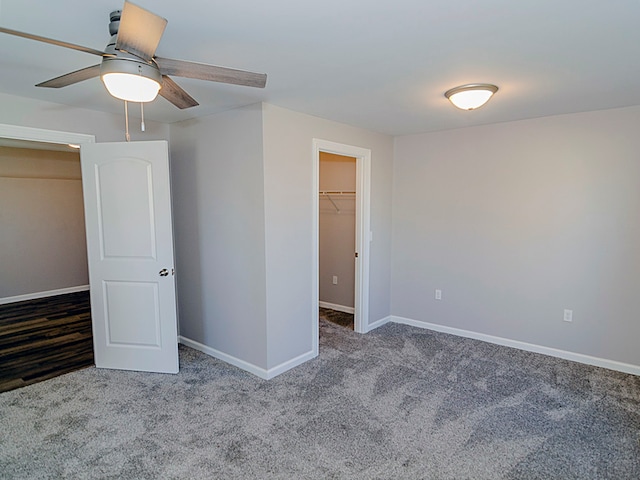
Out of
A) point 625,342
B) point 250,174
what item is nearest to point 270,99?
point 250,174

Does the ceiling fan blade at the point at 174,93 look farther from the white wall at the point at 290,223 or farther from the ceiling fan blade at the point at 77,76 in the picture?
the white wall at the point at 290,223

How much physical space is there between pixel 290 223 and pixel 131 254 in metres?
1.43

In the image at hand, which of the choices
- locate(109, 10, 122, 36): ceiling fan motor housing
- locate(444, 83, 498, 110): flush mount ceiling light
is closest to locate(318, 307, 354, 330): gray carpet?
locate(444, 83, 498, 110): flush mount ceiling light

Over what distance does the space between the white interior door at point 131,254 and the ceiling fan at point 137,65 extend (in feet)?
4.40

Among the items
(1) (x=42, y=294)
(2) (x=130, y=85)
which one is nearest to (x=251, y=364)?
(2) (x=130, y=85)

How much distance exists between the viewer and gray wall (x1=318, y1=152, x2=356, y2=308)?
4934 millimetres

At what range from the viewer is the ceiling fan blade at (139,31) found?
48.7 inches

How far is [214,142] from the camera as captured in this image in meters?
3.35

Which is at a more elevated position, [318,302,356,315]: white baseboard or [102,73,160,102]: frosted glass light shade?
[102,73,160,102]: frosted glass light shade

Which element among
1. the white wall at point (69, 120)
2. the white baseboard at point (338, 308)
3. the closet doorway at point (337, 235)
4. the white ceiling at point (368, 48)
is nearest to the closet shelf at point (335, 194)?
the closet doorway at point (337, 235)

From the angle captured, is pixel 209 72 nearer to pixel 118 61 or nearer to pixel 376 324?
pixel 118 61

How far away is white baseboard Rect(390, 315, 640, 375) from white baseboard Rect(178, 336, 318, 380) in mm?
1562

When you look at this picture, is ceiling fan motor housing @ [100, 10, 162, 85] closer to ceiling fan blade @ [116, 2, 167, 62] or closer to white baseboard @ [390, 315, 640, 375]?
ceiling fan blade @ [116, 2, 167, 62]

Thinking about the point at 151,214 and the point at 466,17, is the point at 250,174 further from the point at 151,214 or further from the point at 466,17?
the point at 466,17
